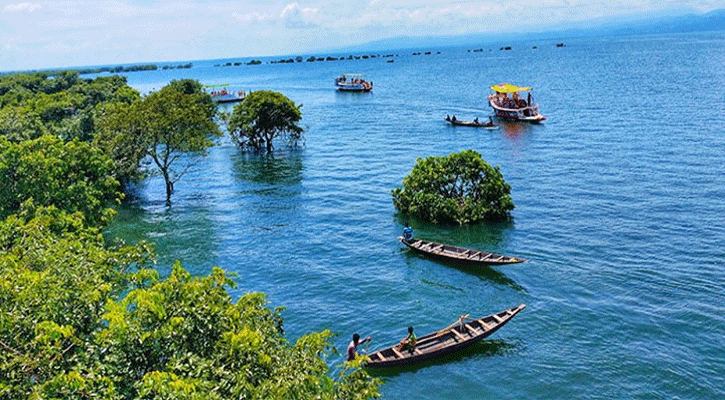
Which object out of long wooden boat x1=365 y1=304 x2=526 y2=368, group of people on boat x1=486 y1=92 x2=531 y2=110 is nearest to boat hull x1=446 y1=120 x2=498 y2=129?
group of people on boat x1=486 y1=92 x2=531 y2=110

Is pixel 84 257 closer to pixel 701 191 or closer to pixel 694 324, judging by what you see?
pixel 694 324

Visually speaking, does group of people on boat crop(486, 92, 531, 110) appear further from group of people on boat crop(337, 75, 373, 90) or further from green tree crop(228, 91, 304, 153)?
group of people on boat crop(337, 75, 373, 90)

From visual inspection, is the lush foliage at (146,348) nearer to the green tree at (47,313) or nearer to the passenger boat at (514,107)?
the green tree at (47,313)

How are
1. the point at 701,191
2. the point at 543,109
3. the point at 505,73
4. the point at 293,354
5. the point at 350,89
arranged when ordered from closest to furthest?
the point at 293,354 < the point at 701,191 < the point at 543,109 < the point at 350,89 < the point at 505,73

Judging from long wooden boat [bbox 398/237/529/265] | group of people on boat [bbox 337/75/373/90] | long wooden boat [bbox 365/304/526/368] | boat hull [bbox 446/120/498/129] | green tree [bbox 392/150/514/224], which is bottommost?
long wooden boat [bbox 365/304/526/368]

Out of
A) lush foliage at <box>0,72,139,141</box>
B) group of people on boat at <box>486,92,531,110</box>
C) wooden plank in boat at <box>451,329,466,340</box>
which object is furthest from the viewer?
group of people on boat at <box>486,92,531,110</box>

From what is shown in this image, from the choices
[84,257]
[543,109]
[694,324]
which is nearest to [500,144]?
[543,109]

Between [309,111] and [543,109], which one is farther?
[309,111]
